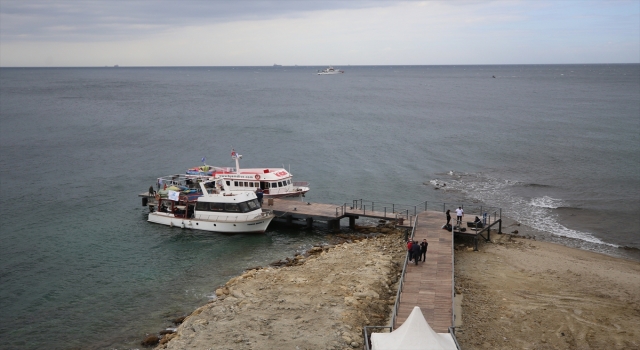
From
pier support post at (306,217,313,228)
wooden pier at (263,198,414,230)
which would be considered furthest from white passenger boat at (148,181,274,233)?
pier support post at (306,217,313,228)

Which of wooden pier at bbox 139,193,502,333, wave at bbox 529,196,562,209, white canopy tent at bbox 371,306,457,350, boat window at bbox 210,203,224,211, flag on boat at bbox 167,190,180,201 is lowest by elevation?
wave at bbox 529,196,562,209

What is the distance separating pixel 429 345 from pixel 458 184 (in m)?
38.9

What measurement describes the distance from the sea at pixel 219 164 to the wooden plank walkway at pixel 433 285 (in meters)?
9.72

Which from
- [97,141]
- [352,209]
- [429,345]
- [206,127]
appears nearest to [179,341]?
[429,345]

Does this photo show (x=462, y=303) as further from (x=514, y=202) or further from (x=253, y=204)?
(x=514, y=202)

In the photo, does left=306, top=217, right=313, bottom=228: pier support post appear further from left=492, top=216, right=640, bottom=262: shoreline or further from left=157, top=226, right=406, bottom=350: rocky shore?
left=492, top=216, right=640, bottom=262: shoreline

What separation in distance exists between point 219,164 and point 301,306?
39002 mm

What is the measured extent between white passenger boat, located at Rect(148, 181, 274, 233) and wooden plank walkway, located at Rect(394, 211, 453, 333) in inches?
485

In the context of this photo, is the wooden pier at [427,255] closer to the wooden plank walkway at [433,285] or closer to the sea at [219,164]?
the wooden plank walkway at [433,285]

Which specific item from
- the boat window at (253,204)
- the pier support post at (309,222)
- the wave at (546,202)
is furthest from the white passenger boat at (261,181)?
the wave at (546,202)

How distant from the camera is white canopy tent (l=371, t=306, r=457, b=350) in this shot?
16641 millimetres

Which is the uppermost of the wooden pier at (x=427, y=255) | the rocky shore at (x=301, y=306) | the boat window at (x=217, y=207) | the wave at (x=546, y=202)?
the boat window at (x=217, y=207)

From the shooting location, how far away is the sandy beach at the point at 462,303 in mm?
22062

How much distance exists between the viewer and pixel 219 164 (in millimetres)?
62000
